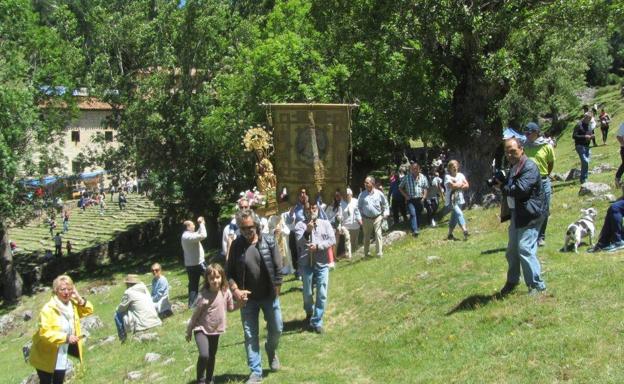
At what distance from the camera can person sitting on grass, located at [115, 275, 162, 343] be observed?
534 inches

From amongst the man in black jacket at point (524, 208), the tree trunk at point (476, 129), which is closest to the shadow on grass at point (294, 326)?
the man in black jacket at point (524, 208)

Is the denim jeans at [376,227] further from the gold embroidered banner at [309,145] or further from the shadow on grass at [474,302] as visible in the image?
the shadow on grass at [474,302]

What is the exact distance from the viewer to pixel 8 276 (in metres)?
31.0

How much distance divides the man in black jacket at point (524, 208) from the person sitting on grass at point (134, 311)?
7723 millimetres

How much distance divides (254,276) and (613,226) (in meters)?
6.37

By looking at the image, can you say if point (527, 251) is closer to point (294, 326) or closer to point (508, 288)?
point (508, 288)

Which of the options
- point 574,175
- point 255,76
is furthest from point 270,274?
point 255,76

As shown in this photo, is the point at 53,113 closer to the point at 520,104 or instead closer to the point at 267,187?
the point at 267,187

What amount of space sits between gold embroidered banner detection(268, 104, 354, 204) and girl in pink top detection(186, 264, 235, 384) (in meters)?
6.94

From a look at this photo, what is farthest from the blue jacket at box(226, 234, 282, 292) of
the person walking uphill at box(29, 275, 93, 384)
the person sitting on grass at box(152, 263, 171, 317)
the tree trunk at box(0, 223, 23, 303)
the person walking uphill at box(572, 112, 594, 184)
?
the tree trunk at box(0, 223, 23, 303)

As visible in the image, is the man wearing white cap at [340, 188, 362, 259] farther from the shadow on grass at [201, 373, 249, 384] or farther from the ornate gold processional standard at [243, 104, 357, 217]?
the shadow on grass at [201, 373, 249, 384]

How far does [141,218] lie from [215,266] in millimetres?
38893

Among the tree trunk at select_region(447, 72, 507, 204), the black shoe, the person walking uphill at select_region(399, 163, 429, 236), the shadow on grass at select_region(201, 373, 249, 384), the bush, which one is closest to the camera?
the shadow on grass at select_region(201, 373, 249, 384)

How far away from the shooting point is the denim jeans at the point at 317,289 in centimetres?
1068
